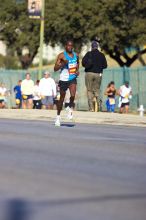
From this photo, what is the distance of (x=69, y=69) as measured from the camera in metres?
21.5

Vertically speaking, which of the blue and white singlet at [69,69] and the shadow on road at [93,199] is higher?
the blue and white singlet at [69,69]

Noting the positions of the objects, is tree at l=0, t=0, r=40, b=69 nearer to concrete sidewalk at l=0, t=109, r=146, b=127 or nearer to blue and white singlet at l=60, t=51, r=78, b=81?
concrete sidewalk at l=0, t=109, r=146, b=127

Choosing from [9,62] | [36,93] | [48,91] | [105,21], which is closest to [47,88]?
[48,91]

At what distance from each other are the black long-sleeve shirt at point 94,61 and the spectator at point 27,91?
38.9ft

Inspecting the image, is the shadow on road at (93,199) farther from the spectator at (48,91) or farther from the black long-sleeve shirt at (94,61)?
the spectator at (48,91)

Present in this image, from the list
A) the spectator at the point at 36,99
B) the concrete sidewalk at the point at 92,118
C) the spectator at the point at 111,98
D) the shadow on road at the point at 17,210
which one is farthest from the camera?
the spectator at the point at 111,98

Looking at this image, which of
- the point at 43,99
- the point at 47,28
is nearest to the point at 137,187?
the point at 43,99

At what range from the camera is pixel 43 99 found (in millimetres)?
37094

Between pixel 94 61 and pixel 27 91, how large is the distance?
12409 millimetres

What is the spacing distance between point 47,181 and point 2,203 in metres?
1.57

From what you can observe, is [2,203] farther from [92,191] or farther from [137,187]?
[137,187]

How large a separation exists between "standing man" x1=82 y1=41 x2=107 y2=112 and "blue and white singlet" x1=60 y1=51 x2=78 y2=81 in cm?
429

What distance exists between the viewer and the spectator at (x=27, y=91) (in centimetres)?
3806

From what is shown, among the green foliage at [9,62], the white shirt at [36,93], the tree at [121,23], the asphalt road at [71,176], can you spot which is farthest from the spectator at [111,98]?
the green foliage at [9,62]
